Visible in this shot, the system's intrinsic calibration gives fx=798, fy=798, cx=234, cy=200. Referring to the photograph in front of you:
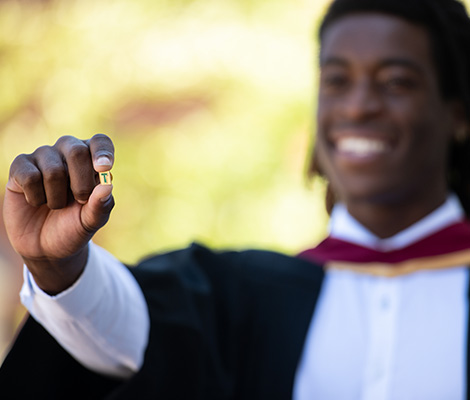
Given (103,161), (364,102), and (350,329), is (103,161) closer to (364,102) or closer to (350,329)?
(350,329)

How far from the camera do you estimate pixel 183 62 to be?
6.07 m

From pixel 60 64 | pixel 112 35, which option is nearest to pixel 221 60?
pixel 112 35

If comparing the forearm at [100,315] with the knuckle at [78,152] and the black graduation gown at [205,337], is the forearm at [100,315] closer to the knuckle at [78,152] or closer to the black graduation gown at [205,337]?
the black graduation gown at [205,337]

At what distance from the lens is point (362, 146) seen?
2.47m

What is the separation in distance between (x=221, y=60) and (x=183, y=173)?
3.03ft

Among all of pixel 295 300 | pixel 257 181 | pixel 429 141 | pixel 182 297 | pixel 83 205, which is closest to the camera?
pixel 83 205

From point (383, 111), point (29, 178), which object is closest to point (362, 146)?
point (383, 111)

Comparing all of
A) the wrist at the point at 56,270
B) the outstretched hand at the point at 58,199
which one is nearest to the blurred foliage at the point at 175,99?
the wrist at the point at 56,270

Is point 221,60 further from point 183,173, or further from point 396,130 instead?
point 396,130

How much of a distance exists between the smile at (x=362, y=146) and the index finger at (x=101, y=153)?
3.81ft

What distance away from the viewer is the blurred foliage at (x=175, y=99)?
5934mm

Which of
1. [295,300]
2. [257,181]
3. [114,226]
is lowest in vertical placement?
[114,226]

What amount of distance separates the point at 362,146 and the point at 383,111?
125 mm

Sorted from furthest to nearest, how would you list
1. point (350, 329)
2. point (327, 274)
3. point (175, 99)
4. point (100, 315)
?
1. point (175, 99)
2. point (327, 274)
3. point (350, 329)
4. point (100, 315)
